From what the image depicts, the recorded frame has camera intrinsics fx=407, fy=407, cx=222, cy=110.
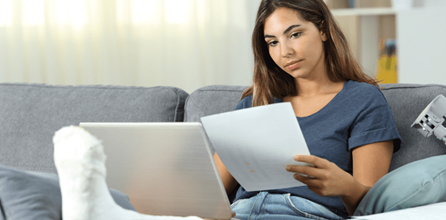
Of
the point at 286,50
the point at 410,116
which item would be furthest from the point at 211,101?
the point at 410,116

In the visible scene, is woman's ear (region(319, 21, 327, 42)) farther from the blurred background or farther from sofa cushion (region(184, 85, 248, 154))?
the blurred background

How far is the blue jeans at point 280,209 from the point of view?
0.89 metres

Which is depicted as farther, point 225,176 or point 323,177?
point 225,176

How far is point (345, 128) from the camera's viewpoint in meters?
0.96

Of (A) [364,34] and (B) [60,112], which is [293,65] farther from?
(A) [364,34]

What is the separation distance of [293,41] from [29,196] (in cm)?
71

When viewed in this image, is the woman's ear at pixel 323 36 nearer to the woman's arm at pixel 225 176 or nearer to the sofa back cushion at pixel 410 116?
the sofa back cushion at pixel 410 116

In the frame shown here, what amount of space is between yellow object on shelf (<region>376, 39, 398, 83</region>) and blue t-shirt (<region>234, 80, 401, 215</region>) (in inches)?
46.5

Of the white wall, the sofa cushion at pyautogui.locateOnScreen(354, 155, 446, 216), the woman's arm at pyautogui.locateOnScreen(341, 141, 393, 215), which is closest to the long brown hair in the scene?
the woman's arm at pyautogui.locateOnScreen(341, 141, 393, 215)

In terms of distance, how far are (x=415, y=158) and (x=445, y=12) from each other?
3.95ft

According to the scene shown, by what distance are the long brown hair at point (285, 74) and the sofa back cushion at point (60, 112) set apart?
0.99 ft

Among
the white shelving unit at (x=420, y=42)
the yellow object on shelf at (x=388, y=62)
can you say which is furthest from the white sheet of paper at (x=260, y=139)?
the yellow object on shelf at (x=388, y=62)

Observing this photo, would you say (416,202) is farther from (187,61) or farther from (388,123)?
(187,61)

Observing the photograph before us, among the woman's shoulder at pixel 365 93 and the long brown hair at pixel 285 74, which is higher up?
the long brown hair at pixel 285 74
